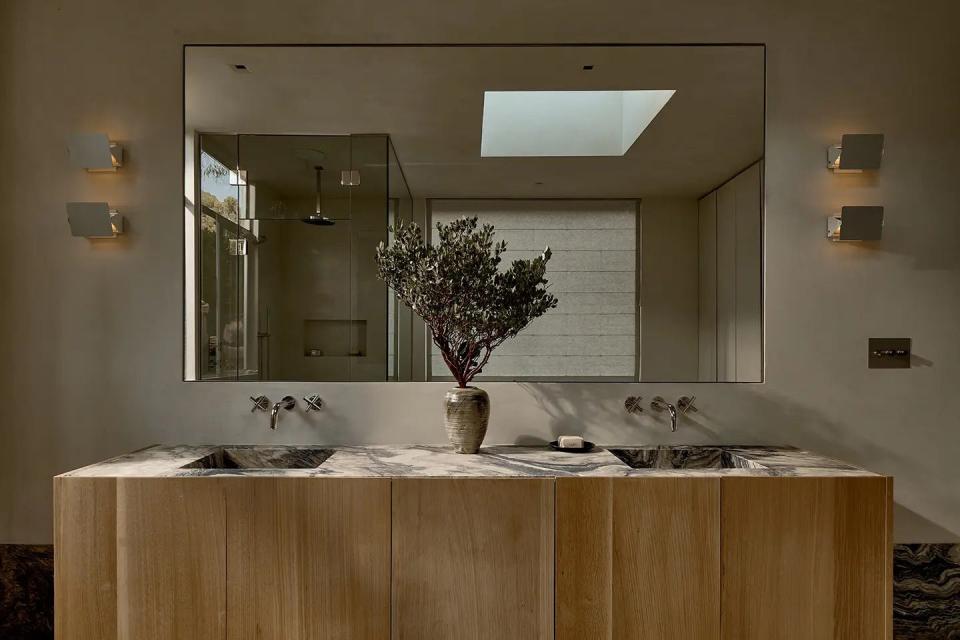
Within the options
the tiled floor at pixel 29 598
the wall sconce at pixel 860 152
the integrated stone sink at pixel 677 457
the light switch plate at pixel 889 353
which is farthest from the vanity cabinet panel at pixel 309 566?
the wall sconce at pixel 860 152

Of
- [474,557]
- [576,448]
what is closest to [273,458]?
[474,557]

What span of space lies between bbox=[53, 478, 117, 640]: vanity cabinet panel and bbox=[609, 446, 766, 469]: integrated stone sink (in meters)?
1.54

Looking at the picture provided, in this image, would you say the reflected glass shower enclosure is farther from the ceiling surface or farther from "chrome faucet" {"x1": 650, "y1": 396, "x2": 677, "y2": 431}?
"chrome faucet" {"x1": 650, "y1": 396, "x2": 677, "y2": 431}

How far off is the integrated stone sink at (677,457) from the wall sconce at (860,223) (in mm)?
845

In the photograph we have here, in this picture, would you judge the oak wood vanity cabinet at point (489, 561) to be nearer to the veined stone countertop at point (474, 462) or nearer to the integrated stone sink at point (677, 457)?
the veined stone countertop at point (474, 462)

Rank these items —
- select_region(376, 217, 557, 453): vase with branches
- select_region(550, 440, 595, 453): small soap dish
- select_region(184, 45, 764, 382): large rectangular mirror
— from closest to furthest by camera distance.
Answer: select_region(376, 217, 557, 453): vase with branches
select_region(550, 440, 595, 453): small soap dish
select_region(184, 45, 764, 382): large rectangular mirror

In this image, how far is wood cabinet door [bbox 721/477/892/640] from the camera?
165 centimetres

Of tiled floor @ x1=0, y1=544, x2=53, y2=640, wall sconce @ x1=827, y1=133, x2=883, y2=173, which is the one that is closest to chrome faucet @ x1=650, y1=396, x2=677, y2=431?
wall sconce @ x1=827, y1=133, x2=883, y2=173

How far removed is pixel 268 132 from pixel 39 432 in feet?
4.42

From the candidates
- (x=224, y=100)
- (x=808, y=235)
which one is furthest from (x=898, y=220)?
(x=224, y=100)

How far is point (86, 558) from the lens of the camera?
1670 mm

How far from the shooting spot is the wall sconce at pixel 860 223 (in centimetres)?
213

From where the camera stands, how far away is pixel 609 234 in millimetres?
2172

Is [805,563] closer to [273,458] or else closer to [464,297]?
[464,297]
